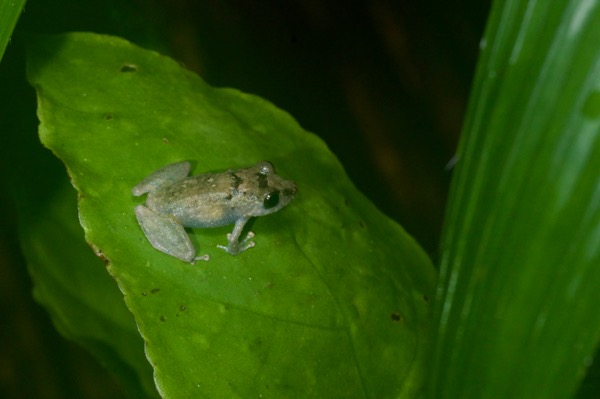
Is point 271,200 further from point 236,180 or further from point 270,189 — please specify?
point 236,180

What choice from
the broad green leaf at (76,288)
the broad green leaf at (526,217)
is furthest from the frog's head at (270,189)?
the broad green leaf at (526,217)

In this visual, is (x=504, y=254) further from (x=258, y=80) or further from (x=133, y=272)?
(x=258, y=80)

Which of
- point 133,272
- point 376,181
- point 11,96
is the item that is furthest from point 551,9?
point 376,181

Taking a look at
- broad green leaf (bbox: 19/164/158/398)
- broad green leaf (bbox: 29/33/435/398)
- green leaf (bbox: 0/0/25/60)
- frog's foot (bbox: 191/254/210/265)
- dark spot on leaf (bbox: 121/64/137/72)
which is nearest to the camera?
green leaf (bbox: 0/0/25/60)

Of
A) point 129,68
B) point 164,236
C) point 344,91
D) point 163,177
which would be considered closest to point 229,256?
point 164,236

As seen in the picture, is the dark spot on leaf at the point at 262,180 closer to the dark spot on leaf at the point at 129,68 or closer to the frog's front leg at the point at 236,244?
the frog's front leg at the point at 236,244

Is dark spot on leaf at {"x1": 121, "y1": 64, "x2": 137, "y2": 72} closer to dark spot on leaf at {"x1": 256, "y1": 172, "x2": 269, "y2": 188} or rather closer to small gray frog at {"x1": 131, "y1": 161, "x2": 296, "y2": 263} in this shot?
small gray frog at {"x1": 131, "y1": 161, "x2": 296, "y2": 263}

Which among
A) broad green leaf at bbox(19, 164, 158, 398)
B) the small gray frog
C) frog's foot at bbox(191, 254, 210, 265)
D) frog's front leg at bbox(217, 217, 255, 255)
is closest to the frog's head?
the small gray frog
